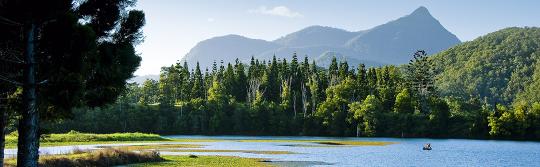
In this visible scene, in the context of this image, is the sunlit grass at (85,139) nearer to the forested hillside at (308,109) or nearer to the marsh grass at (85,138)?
the marsh grass at (85,138)

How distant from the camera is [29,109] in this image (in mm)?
24422

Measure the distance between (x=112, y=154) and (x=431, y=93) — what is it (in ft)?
414

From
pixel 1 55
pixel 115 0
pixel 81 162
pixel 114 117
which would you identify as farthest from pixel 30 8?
pixel 114 117

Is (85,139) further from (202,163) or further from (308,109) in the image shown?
(308,109)

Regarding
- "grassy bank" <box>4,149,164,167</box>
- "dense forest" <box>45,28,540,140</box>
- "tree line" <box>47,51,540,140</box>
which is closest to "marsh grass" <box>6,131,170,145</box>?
"tree line" <box>47,51,540,140</box>

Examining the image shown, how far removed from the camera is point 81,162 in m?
41.0

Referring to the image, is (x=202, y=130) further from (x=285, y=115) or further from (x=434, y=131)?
(x=434, y=131)

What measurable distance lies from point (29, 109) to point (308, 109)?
450 feet

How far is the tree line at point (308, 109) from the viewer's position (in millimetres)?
134875

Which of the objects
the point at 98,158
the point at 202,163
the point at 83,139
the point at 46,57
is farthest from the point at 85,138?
the point at 46,57

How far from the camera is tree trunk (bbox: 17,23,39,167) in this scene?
24438 millimetres

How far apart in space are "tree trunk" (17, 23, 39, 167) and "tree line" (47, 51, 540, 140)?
10344 centimetres

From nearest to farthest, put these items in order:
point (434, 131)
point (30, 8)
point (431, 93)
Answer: point (30, 8) → point (434, 131) → point (431, 93)

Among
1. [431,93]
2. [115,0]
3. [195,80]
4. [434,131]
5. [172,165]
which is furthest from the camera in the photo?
[195,80]
